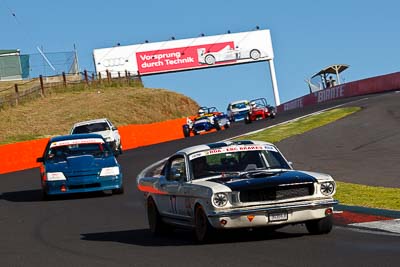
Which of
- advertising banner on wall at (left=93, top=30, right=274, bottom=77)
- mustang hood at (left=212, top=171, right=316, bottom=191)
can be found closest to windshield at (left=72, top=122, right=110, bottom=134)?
mustang hood at (left=212, top=171, right=316, bottom=191)

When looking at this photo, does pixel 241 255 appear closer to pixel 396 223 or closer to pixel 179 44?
pixel 396 223

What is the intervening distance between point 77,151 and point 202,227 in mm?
11034

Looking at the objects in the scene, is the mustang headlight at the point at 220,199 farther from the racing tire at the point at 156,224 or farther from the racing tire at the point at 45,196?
the racing tire at the point at 45,196

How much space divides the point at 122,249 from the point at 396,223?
3401mm

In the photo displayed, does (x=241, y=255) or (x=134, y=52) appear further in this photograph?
(x=134, y=52)

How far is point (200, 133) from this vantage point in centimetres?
4756

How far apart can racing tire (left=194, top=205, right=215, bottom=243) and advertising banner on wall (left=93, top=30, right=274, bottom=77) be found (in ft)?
269

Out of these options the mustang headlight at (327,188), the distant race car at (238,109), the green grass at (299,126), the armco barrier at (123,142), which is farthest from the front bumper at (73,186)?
the distant race car at (238,109)

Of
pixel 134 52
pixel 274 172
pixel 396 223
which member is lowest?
pixel 396 223

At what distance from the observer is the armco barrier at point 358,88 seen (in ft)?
201

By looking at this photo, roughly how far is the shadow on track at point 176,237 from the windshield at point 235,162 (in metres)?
0.81

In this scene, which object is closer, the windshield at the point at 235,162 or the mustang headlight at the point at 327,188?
the mustang headlight at the point at 327,188

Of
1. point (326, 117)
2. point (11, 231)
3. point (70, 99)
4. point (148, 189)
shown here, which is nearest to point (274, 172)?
point (148, 189)

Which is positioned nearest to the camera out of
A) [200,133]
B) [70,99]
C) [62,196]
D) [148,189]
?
[148,189]
